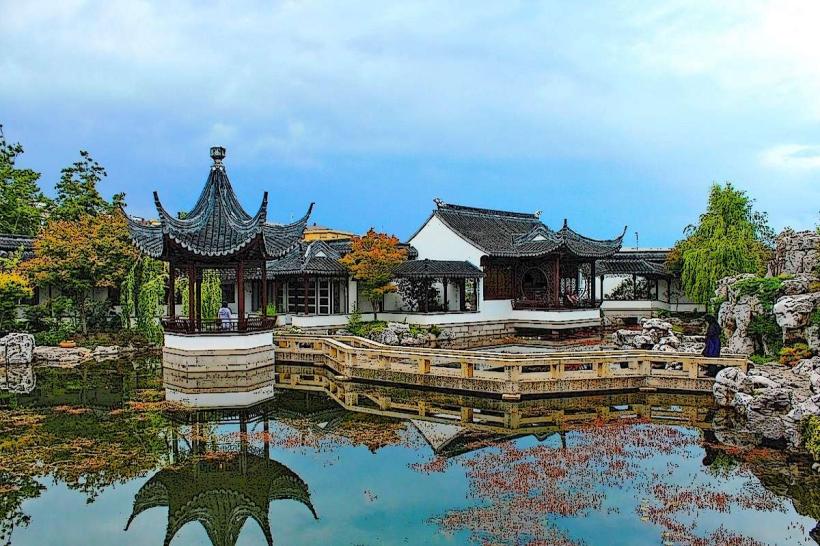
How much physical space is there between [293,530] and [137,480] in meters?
2.69

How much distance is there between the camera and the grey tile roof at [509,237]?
2544 cm

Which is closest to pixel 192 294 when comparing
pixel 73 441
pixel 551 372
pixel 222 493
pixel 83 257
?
pixel 73 441

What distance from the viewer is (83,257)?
2031 centimetres

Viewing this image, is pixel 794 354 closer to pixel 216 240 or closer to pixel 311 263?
pixel 216 240

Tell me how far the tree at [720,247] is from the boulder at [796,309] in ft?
36.4

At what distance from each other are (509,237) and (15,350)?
1839 cm

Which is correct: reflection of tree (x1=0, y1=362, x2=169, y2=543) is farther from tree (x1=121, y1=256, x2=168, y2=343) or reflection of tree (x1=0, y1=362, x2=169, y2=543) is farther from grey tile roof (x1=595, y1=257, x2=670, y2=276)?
grey tile roof (x1=595, y1=257, x2=670, y2=276)

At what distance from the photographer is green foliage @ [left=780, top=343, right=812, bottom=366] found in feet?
44.6

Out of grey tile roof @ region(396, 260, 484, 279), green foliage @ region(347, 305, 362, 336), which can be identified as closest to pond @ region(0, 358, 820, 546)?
green foliage @ region(347, 305, 362, 336)

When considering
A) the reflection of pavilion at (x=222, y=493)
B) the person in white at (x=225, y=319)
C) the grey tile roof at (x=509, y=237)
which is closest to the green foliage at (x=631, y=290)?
the grey tile roof at (x=509, y=237)

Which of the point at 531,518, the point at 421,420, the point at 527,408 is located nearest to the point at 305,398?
the point at 421,420

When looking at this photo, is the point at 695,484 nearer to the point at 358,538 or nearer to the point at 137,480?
the point at 358,538

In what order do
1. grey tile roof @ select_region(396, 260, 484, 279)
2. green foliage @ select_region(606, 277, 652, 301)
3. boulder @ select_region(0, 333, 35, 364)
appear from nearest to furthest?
boulder @ select_region(0, 333, 35, 364) < grey tile roof @ select_region(396, 260, 484, 279) < green foliage @ select_region(606, 277, 652, 301)

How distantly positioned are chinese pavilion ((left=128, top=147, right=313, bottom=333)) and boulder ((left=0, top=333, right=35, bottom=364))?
15.2 feet
